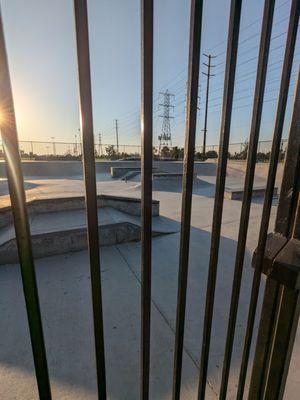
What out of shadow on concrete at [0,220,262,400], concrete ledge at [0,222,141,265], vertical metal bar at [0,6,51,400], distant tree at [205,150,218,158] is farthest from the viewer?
distant tree at [205,150,218,158]

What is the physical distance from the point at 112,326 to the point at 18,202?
2170mm

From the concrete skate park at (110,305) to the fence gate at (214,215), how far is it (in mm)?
861

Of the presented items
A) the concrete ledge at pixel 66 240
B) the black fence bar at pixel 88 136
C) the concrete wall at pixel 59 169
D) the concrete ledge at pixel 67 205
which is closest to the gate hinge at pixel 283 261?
the black fence bar at pixel 88 136

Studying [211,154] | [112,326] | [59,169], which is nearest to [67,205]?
[112,326]

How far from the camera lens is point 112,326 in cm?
227

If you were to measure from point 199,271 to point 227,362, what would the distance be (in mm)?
2310

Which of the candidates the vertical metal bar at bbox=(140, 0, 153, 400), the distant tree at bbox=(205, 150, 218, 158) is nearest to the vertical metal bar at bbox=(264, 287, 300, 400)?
the vertical metal bar at bbox=(140, 0, 153, 400)

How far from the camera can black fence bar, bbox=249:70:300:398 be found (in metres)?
1.03

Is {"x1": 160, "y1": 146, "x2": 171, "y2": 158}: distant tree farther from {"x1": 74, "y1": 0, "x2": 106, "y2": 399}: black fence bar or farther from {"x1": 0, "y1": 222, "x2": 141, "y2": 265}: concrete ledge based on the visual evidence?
{"x1": 74, "y1": 0, "x2": 106, "y2": 399}: black fence bar

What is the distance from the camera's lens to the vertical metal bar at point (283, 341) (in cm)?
110

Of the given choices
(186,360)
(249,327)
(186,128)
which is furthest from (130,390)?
(186,128)

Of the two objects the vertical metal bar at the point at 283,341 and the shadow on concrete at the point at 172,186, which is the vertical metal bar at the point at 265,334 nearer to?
the vertical metal bar at the point at 283,341

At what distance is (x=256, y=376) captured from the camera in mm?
1261

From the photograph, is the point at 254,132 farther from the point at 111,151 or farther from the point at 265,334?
the point at 111,151
